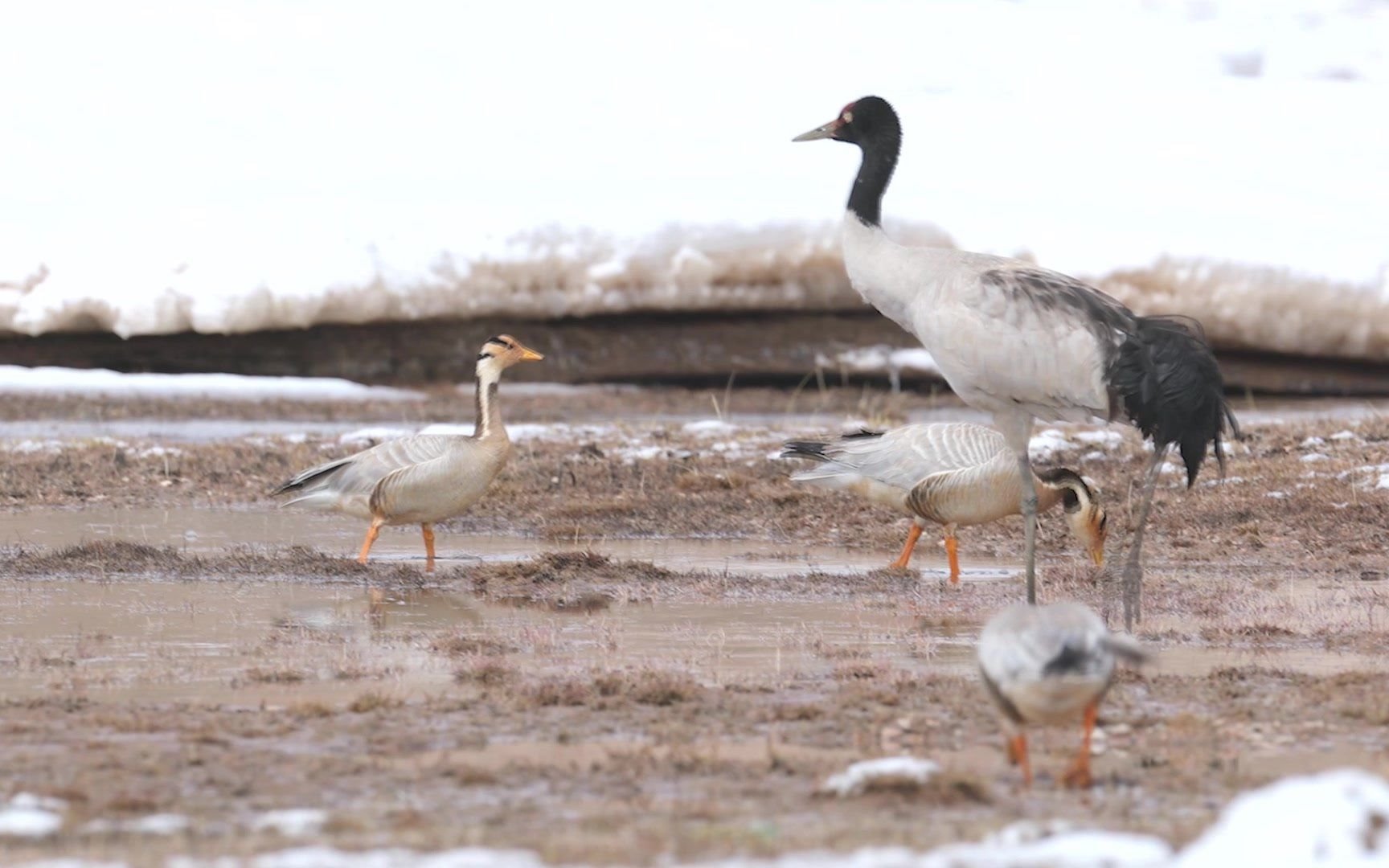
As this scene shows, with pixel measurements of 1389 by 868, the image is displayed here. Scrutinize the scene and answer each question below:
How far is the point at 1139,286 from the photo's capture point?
1712 cm

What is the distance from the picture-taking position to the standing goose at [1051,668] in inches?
202

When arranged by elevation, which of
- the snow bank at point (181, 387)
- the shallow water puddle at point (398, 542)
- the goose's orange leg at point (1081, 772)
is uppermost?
the snow bank at point (181, 387)

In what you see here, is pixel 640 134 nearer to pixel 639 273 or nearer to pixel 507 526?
pixel 639 273

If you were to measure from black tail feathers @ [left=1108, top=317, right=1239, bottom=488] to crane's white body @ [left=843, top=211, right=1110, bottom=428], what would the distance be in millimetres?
138

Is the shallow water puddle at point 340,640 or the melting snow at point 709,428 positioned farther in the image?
the melting snow at point 709,428

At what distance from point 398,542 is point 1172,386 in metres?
4.93

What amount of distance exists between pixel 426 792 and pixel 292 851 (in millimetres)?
784

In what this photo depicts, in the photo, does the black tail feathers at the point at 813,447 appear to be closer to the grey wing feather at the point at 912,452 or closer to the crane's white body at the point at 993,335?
the grey wing feather at the point at 912,452

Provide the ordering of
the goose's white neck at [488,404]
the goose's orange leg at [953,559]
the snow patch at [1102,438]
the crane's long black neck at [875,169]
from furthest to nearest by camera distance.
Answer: the snow patch at [1102,438]
the goose's white neck at [488,404]
the crane's long black neck at [875,169]
the goose's orange leg at [953,559]

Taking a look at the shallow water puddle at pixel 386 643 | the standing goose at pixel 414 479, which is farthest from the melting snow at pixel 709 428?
the shallow water puddle at pixel 386 643

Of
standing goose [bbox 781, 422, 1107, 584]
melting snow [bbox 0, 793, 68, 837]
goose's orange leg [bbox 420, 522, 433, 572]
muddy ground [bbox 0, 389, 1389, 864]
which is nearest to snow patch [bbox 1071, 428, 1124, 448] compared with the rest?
muddy ground [bbox 0, 389, 1389, 864]

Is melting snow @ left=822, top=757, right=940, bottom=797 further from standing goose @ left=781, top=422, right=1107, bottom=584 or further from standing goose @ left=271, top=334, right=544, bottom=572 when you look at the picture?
standing goose @ left=271, top=334, right=544, bottom=572

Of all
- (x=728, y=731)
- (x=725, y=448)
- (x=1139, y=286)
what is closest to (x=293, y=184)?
(x=725, y=448)

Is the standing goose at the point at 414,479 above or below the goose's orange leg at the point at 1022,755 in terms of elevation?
above
